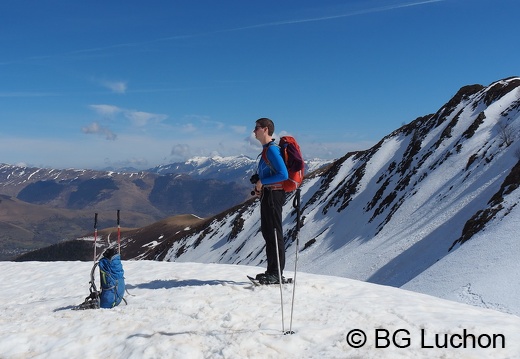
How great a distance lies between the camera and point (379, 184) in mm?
69875

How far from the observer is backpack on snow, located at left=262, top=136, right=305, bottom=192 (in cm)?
1012

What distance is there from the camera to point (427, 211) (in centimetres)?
4369

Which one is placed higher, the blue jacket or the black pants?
the blue jacket

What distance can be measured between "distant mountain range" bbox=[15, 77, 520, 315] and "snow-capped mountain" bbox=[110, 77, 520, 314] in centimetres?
12

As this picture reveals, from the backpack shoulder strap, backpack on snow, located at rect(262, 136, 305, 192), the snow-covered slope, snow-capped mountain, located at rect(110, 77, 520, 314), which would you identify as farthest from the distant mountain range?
the backpack shoulder strap

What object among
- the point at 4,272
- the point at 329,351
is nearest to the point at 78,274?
the point at 4,272

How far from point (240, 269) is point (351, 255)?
3072 cm

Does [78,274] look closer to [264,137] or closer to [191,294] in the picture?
[191,294]

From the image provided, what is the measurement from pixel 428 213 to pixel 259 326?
38992 mm

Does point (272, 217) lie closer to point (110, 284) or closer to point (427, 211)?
point (110, 284)

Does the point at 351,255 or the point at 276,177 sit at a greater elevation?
the point at 276,177
